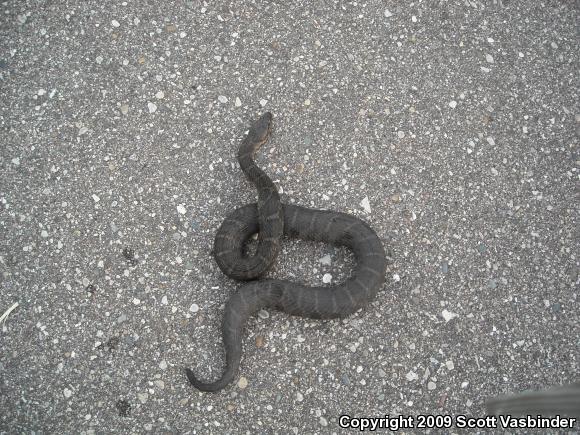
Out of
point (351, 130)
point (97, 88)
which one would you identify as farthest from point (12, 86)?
point (351, 130)

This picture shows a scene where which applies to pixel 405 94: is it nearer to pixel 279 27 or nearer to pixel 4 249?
pixel 279 27

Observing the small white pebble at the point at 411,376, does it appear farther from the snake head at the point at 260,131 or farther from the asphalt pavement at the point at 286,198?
the snake head at the point at 260,131

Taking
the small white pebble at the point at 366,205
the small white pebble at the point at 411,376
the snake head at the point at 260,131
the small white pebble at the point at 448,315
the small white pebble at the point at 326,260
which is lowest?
the small white pebble at the point at 411,376

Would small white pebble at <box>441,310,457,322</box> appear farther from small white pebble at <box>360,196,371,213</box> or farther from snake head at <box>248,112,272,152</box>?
snake head at <box>248,112,272,152</box>

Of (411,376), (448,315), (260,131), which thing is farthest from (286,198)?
(411,376)

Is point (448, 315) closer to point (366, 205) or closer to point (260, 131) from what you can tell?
point (366, 205)

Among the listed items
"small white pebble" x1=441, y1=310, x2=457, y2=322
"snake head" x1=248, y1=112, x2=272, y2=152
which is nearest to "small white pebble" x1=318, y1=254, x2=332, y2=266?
"small white pebble" x1=441, y1=310, x2=457, y2=322

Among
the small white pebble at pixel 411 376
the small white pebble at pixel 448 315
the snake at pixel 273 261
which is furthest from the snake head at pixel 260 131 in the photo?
the small white pebble at pixel 411 376

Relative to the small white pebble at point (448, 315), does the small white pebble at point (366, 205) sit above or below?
above
